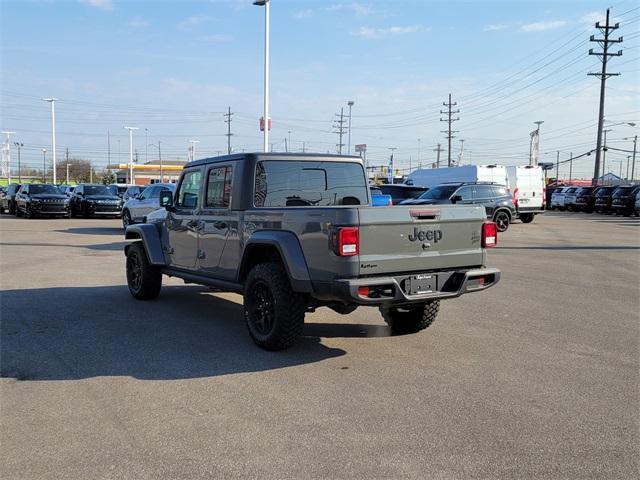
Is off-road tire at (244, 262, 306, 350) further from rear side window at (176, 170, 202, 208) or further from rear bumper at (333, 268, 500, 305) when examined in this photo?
rear side window at (176, 170, 202, 208)

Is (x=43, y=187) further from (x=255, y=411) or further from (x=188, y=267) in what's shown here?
(x=255, y=411)

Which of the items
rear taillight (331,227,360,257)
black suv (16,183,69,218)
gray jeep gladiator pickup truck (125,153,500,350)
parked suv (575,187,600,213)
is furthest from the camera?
parked suv (575,187,600,213)

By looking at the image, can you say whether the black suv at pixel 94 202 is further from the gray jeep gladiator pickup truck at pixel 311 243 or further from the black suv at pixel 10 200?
the gray jeep gladiator pickup truck at pixel 311 243

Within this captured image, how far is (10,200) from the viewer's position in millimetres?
31094

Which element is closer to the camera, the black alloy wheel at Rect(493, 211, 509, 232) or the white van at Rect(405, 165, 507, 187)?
the black alloy wheel at Rect(493, 211, 509, 232)

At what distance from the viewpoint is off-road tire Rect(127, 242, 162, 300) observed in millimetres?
8570

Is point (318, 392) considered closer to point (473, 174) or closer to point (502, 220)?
point (502, 220)

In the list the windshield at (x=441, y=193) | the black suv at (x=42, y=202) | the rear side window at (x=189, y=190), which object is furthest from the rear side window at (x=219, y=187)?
the black suv at (x=42, y=202)

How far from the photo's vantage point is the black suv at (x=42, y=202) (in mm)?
27125

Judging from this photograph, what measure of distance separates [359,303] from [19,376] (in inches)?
121

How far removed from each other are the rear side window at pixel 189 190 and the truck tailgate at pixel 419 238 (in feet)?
9.88

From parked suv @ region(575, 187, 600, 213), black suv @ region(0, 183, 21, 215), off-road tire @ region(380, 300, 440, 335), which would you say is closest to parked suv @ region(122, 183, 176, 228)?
black suv @ region(0, 183, 21, 215)

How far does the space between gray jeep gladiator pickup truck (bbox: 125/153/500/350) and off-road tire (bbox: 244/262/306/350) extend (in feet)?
0.03

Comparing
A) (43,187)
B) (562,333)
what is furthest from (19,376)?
(43,187)
